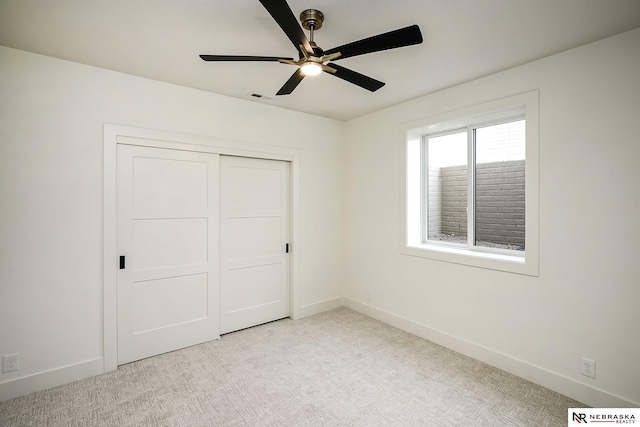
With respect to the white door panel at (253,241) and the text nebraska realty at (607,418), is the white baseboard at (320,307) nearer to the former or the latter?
the white door panel at (253,241)

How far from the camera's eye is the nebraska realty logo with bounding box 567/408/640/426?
6.67 ft

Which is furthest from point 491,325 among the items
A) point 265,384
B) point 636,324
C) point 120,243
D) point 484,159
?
point 120,243

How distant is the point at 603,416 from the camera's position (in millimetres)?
2096

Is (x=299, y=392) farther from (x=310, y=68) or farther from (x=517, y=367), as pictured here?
(x=310, y=68)

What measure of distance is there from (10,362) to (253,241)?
2205 mm

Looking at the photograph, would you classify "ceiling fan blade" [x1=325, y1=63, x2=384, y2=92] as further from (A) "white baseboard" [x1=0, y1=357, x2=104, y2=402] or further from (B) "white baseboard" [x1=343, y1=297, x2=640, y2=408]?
(A) "white baseboard" [x1=0, y1=357, x2=104, y2=402]

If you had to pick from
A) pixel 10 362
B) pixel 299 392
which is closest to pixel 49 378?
pixel 10 362

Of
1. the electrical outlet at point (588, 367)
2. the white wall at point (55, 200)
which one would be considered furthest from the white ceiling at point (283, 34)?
the electrical outlet at point (588, 367)

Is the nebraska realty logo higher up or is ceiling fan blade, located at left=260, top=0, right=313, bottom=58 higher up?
ceiling fan blade, located at left=260, top=0, right=313, bottom=58

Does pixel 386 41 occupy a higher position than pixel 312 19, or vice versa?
pixel 312 19

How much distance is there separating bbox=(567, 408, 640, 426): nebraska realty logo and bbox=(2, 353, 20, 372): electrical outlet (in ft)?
13.1

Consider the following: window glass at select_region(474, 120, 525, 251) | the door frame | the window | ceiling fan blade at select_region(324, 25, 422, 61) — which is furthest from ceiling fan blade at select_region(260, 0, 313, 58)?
window glass at select_region(474, 120, 525, 251)

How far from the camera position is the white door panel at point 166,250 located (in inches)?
111

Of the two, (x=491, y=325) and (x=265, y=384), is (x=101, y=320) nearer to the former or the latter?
(x=265, y=384)
